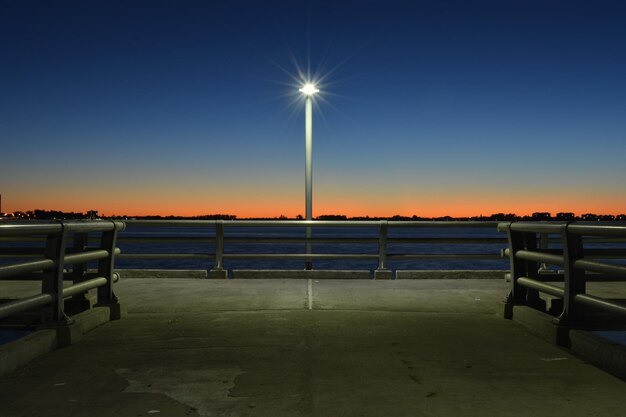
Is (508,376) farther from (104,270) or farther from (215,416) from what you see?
(104,270)

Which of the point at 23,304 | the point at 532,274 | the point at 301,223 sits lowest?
the point at 23,304

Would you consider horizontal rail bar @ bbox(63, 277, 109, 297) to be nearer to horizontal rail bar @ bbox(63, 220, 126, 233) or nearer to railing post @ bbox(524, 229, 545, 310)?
horizontal rail bar @ bbox(63, 220, 126, 233)

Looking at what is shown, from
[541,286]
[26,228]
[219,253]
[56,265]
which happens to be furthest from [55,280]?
[219,253]

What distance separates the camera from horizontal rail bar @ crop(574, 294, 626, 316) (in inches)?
188

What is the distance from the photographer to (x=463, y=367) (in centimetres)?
490

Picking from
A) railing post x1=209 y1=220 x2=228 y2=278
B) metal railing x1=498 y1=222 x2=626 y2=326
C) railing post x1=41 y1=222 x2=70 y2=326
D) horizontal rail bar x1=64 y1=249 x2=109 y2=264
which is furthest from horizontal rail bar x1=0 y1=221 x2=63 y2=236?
railing post x1=209 y1=220 x2=228 y2=278

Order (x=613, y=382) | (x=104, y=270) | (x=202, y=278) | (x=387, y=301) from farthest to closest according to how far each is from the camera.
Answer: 1. (x=202, y=278)
2. (x=387, y=301)
3. (x=104, y=270)
4. (x=613, y=382)

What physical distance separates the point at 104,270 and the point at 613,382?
5.78 metres

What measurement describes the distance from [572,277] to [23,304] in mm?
5271

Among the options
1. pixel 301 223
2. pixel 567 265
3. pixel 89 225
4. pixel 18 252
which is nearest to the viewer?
pixel 567 265

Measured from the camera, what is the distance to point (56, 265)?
5805 mm

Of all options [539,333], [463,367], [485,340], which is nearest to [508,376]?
[463,367]

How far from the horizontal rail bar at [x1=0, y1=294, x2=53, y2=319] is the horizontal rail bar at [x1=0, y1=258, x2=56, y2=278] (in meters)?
0.25

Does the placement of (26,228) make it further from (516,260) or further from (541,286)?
(516,260)
